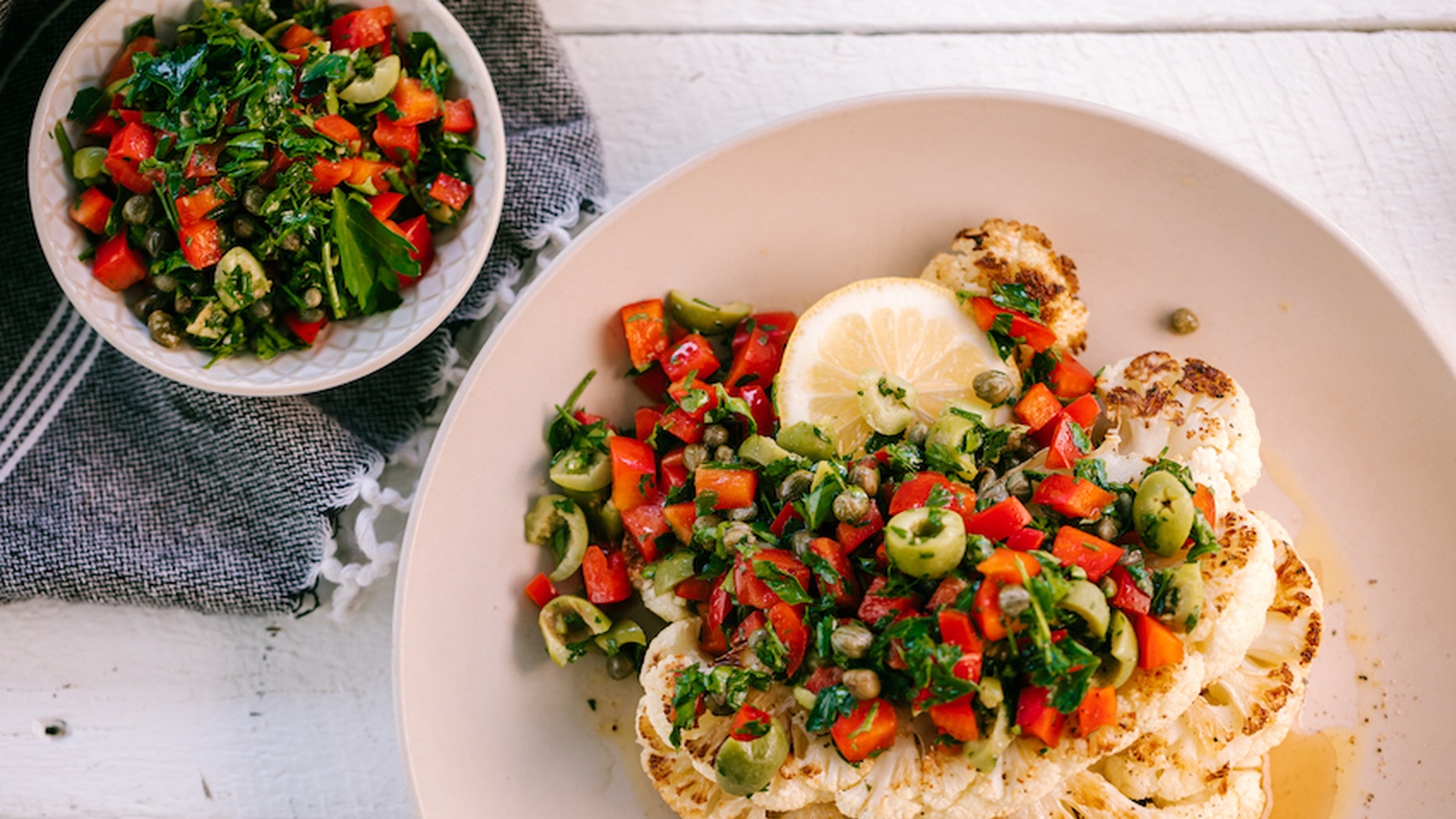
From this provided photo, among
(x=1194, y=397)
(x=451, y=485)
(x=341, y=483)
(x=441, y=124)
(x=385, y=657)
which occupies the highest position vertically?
(x=441, y=124)

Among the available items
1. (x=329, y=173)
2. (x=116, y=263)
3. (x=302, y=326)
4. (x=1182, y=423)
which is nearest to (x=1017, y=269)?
(x=1182, y=423)

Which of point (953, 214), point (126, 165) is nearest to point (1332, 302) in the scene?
point (953, 214)

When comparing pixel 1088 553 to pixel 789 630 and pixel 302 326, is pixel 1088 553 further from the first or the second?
pixel 302 326

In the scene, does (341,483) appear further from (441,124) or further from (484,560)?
(441,124)

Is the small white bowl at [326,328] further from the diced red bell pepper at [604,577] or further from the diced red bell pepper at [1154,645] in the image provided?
the diced red bell pepper at [1154,645]

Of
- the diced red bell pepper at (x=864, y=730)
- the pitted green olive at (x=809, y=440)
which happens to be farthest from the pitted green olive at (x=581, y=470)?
the diced red bell pepper at (x=864, y=730)

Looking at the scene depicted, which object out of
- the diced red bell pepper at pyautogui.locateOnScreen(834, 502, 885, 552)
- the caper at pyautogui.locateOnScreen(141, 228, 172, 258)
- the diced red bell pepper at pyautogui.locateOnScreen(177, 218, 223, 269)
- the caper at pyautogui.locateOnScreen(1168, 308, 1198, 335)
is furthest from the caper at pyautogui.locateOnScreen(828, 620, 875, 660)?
the caper at pyautogui.locateOnScreen(141, 228, 172, 258)
